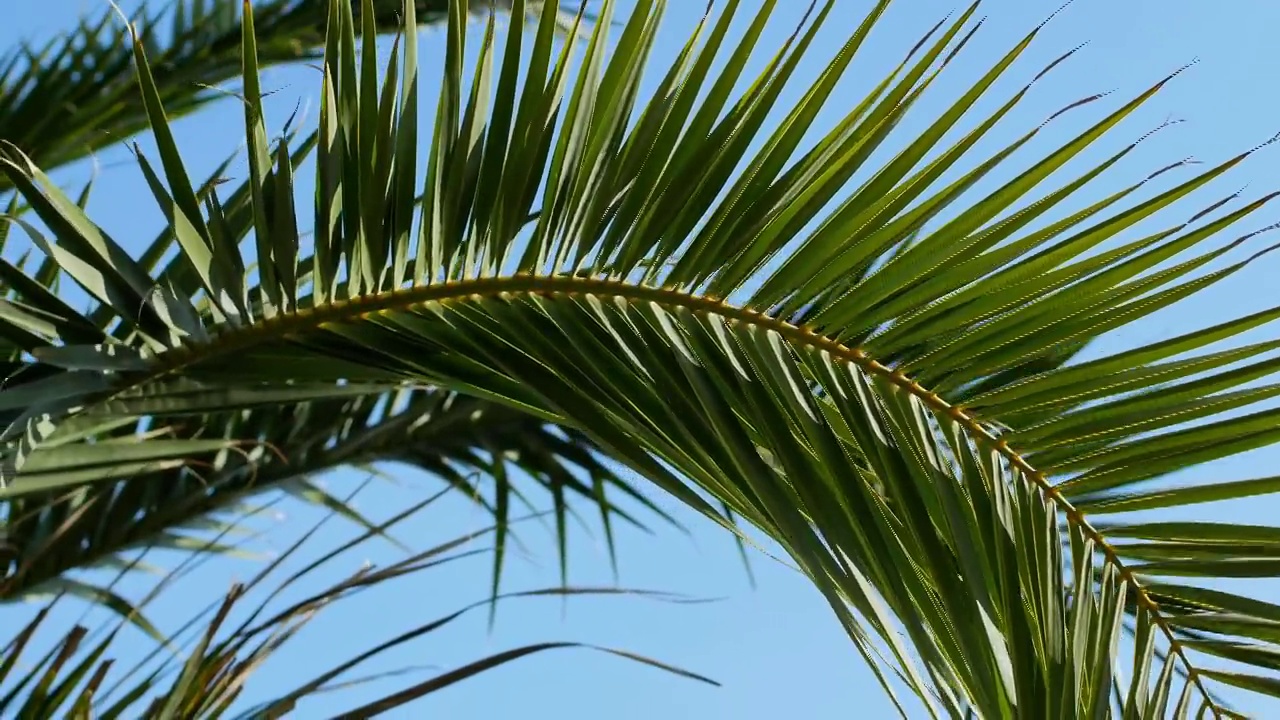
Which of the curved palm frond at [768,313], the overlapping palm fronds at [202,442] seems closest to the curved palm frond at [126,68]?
the overlapping palm fronds at [202,442]

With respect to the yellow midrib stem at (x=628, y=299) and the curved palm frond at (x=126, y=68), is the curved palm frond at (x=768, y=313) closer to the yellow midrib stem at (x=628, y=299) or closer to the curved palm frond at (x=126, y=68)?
the yellow midrib stem at (x=628, y=299)

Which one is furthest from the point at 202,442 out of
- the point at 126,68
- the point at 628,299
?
the point at 126,68

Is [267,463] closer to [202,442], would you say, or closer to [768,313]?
[202,442]

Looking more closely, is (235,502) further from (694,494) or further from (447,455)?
(694,494)

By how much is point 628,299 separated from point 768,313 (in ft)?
0.41

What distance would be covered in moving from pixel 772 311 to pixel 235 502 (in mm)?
1035

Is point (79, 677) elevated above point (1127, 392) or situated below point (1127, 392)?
below

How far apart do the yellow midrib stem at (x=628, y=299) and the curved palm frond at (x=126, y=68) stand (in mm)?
716

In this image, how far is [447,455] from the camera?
1973 mm

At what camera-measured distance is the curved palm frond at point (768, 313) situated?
1020 millimetres

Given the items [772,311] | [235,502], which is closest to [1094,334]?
[772,311]

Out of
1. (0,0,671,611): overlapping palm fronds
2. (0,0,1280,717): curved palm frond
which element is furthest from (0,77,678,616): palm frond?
(0,0,1280,717): curved palm frond

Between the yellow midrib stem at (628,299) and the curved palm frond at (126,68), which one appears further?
the curved palm frond at (126,68)

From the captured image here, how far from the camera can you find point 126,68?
2.30 meters
